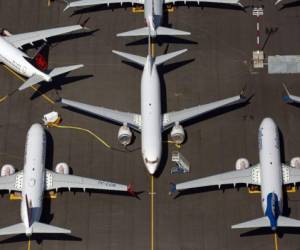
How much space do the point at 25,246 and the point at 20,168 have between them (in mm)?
11664

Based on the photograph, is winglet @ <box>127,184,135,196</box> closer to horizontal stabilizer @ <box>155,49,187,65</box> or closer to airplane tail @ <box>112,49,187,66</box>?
airplane tail @ <box>112,49,187,66</box>

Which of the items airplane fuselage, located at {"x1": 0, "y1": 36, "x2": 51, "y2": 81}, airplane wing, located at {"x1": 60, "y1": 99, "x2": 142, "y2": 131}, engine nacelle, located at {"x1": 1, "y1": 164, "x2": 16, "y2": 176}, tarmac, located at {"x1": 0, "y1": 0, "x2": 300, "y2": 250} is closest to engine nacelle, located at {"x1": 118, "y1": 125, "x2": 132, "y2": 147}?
airplane wing, located at {"x1": 60, "y1": 99, "x2": 142, "y2": 131}

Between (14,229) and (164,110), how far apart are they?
2825cm

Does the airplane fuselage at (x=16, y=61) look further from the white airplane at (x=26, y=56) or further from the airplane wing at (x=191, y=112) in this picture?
the airplane wing at (x=191, y=112)

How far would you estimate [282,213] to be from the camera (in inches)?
2736

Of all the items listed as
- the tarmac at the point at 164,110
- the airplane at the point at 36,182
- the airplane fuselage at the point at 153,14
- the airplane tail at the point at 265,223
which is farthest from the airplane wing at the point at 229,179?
the airplane fuselage at the point at 153,14

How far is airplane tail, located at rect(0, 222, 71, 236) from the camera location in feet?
212

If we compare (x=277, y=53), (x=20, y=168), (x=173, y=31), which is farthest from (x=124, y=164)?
(x=277, y=53)

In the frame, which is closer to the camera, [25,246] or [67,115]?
[25,246]

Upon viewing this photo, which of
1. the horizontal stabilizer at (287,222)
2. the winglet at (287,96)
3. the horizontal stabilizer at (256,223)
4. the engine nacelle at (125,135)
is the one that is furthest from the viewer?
the winglet at (287,96)

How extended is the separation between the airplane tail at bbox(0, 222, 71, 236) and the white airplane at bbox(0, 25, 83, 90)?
2172 centimetres

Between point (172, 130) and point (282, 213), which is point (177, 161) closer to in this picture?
point (172, 130)

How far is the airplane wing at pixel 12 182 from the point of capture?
2763 inches

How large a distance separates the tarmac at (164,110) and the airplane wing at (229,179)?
8.47 feet
